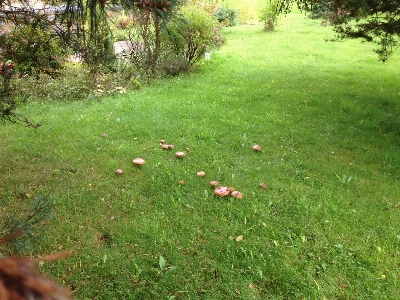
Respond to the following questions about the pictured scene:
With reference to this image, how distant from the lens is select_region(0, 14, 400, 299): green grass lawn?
301cm

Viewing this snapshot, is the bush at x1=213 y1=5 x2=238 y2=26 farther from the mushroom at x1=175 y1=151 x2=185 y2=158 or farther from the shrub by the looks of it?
the mushroom at x1=175 y1=151 x2=185 y2=158

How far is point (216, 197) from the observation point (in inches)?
163

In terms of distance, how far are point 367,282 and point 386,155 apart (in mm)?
2905

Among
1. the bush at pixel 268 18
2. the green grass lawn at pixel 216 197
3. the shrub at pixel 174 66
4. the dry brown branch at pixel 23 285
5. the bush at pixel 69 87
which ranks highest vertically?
the bush at pixel 268 18

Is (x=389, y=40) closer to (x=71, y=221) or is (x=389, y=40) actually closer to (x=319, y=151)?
(x=319, y=151)

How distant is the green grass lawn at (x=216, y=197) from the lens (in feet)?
9.88

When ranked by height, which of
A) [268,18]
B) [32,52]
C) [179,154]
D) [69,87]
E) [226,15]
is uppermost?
[226,15]

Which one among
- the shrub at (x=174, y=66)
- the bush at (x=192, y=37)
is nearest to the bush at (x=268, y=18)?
the bush at (x=192, y=37)

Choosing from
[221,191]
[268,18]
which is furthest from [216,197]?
[268,18]

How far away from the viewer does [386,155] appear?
16.9 feet

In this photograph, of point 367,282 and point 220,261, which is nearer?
point 367,282

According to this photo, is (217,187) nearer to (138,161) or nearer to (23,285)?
(138,161)

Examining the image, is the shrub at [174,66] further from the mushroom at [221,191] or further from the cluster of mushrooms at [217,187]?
the mushroom at [221,191]

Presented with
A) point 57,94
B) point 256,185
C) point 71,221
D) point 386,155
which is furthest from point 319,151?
point 57,94
